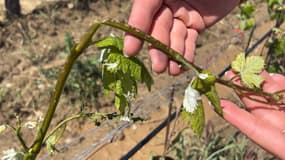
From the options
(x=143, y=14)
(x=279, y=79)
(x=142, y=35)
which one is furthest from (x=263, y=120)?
(x=142, y=35)

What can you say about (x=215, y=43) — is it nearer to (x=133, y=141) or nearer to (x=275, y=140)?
(x=133, y=141)

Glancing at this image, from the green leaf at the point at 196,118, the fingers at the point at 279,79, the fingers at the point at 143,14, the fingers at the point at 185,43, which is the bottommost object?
the green leaf at the point at 196,118

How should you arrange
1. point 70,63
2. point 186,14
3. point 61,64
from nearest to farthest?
1. point 70,63
2. point 186,14
3. point 61,64

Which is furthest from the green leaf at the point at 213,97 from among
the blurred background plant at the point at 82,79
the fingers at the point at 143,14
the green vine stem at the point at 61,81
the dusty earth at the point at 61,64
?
the blurred background plant at the point at 82,79

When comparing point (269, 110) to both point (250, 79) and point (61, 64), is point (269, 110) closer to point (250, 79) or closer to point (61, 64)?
point (250, 79)

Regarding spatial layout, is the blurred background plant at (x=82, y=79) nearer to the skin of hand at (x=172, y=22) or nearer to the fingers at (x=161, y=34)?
the skin of hand at (x=172, y=22)

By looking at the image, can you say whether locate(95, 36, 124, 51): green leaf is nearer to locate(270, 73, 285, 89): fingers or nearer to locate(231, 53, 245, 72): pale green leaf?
locate(231, 53, 245, 72): pale green leaf

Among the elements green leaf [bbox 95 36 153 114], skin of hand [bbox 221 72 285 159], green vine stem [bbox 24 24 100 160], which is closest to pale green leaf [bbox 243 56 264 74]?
skin of hand [bbox 221 72 285 159]
